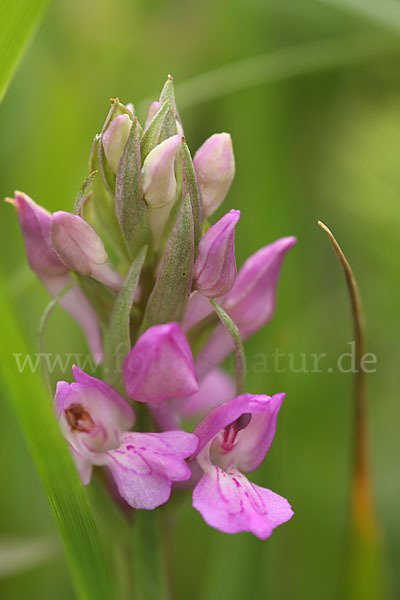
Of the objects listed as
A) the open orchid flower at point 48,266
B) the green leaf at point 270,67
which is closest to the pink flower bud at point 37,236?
the open orchid flower at point 48,266

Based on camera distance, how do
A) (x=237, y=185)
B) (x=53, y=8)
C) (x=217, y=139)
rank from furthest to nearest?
(x=53, y=8) < (x=237, y=185) < (x=217, y=139)

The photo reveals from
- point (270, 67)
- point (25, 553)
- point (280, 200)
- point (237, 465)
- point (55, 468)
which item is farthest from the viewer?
point (280, 200)

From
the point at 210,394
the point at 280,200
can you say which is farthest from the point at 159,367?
the point at 280,200

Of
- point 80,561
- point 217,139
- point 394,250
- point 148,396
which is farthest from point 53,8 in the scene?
point 80,561

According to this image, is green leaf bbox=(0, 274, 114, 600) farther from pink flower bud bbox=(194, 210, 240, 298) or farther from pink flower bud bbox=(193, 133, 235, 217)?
pink flower bud bbox=(193, 133, 235, 217)

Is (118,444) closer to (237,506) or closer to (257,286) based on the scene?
(237,506)

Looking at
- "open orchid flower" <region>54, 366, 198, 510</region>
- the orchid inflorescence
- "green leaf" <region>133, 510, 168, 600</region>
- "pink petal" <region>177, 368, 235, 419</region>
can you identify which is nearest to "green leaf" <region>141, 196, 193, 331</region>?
the orchid inflorescence

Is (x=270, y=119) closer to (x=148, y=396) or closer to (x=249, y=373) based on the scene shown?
(x=249, y=373)
